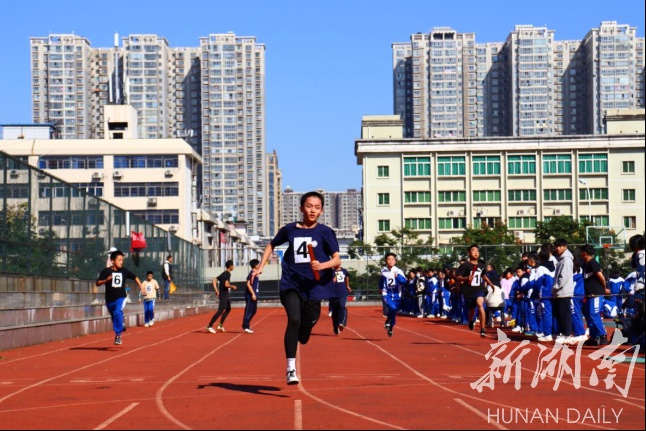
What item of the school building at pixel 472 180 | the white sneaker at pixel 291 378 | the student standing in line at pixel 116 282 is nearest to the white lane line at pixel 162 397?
the white sneaker at pixel 291 378

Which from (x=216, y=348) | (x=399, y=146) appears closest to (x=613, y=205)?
(x=399, y=146)

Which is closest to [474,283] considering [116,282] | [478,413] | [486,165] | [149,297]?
[116,282]

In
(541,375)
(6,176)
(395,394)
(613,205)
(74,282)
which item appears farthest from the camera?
(613,205)

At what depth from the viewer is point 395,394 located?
11.4 meters

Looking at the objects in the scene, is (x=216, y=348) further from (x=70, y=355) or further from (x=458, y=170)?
(x=458, y=170)

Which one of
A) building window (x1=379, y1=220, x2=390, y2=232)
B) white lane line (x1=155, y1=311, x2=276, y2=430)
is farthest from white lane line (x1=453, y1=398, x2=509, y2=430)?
building window (x1=379, y1=220, x2=390, y2=232)

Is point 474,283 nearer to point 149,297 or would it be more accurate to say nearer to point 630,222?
point 149,297

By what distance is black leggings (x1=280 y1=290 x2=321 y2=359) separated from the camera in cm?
1155

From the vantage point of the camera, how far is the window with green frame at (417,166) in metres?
118

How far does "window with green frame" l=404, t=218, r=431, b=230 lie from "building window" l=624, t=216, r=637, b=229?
68.0 ft

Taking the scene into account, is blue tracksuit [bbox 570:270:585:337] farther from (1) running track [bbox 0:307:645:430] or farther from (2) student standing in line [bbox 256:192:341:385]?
(2) student standing in line [bbox 256:192:341:385]

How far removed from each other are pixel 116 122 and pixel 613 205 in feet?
171

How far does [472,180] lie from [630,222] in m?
17.1

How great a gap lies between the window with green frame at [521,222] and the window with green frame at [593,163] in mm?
7543
